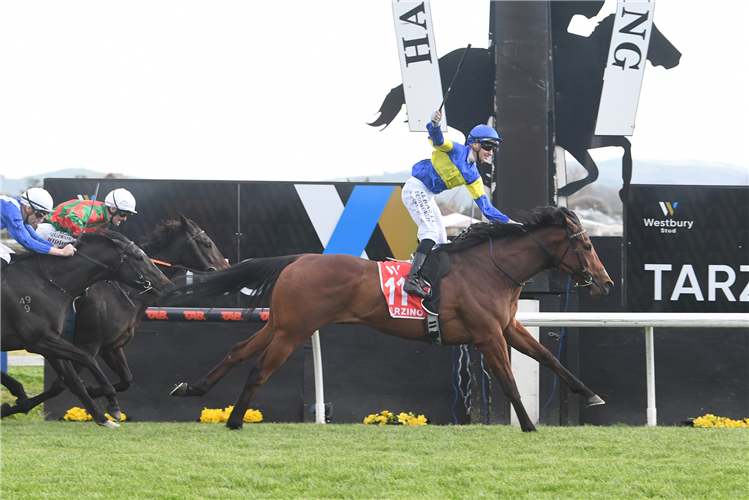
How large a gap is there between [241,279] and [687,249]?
12.1 ft

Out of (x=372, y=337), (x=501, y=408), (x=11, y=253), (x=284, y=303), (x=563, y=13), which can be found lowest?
(x=501, y=408)

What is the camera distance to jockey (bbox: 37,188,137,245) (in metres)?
6.09

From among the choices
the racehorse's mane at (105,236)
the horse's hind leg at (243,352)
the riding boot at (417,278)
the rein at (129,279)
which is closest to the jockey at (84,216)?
the racehorse's mane at (105,236)

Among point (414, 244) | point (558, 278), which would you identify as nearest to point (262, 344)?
point (414, 244)

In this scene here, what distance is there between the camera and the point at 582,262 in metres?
5.05

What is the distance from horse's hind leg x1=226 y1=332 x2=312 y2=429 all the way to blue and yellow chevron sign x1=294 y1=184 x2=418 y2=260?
172 centimetres

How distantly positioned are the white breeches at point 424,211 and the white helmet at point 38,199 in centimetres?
279

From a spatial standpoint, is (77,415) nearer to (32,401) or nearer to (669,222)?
(32,401)

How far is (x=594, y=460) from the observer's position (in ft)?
12.1

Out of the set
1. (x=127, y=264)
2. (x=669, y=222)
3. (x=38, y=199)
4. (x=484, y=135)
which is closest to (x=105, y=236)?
(x=127, y=264)

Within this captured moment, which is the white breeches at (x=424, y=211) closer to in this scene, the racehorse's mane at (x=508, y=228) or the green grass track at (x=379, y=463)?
the racehorse's mane at (x=508, y=228)

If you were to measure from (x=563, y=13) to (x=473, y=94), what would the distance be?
42.7 inches

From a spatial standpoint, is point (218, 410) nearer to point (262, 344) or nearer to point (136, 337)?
point (136, 337)

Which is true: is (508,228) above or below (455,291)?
above
